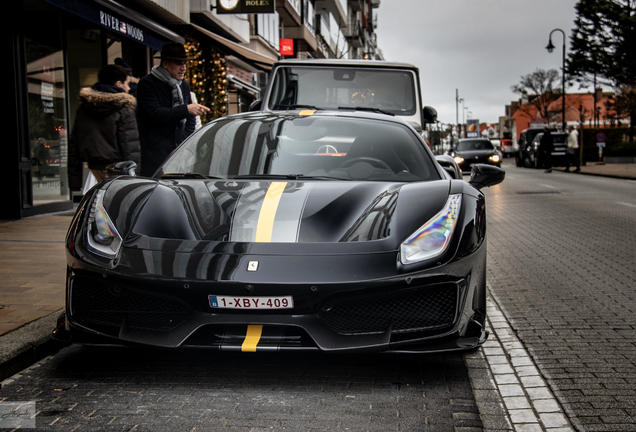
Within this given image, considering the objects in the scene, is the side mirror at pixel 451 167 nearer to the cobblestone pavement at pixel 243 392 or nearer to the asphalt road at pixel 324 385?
the asphalt road at pixel 324 385

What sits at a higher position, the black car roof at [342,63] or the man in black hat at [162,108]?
the black car roof at [342,63]

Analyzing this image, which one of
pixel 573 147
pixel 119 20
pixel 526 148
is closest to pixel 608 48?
pixel 526 148

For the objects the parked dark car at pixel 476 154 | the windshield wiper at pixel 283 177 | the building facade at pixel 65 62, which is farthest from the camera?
the parked dark car at pixel 476 154

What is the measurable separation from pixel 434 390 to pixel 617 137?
49.2 metres

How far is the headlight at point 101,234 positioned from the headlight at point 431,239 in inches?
52.3

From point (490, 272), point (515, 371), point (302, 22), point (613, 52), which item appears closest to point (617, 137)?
point (613, 52)

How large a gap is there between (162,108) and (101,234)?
117 inches

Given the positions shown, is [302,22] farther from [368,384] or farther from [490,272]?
[368,384]

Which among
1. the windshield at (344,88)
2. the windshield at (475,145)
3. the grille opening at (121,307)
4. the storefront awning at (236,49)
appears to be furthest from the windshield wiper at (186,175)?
the windshield at (475,145)

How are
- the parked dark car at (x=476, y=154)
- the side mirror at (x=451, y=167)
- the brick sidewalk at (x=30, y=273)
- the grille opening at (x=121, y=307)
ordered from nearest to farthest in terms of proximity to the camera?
the grille opening at (x=121, y=307)
the brick sidewalk at (x=30, y=273)
the side mirror at (x=451, y=167)
the parked dark car at (x=476, y=154)

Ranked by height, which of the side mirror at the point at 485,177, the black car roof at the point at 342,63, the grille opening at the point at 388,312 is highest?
the black car roof at the point at 342,63

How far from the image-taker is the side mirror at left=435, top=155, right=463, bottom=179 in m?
5.01

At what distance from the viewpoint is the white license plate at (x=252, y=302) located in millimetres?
3021

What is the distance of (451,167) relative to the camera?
5.21 m
